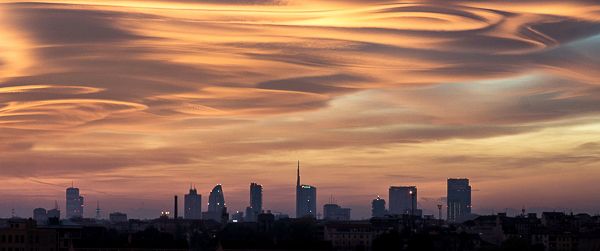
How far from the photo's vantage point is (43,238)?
191 meters

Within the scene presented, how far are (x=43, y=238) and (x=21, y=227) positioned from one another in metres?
4.54

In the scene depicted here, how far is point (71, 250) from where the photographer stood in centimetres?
19950

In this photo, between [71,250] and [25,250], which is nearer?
[25,250]

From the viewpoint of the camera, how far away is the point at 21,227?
188 metres

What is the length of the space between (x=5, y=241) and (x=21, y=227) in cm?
414

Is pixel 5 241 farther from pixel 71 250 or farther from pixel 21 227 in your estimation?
pixel 71 250

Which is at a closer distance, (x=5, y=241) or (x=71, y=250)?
(x=5, y=241)

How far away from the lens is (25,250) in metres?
185

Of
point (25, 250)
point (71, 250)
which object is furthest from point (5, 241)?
point (71, 250)

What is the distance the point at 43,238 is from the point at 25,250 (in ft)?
21.9

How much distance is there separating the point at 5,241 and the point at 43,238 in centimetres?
804

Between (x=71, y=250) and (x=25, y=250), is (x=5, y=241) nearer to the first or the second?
(x=25, y=250)
